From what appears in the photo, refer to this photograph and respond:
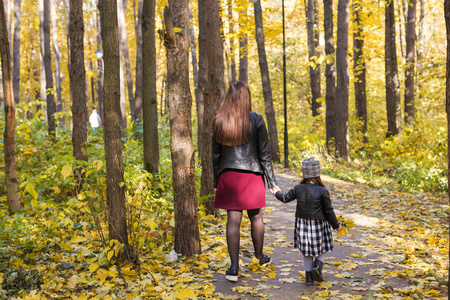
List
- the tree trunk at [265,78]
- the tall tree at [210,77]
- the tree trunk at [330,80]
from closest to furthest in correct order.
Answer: the tall tree at [210,77], the tree trunk at [330,80], the tree trunk at [265,78]

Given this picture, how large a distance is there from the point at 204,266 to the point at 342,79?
13445mm

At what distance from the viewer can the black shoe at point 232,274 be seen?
4512 mm

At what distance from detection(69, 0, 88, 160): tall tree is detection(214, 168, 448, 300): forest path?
3.60m

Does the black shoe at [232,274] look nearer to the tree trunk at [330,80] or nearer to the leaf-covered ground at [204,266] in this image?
the leaf-covered ground at [204,266]

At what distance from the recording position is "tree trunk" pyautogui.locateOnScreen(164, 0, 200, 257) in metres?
5.07

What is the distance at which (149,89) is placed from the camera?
8359mm

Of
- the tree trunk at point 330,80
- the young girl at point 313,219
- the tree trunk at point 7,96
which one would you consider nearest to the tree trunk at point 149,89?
the tree trunk at point 7,96

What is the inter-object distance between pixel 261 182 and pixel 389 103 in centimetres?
1562

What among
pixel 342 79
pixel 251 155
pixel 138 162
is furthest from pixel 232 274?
pixel 342 79

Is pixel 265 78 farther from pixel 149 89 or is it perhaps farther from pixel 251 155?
pixel 251 155

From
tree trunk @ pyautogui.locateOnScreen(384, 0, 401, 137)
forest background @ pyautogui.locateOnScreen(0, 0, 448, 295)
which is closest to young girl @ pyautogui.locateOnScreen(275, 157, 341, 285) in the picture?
forest background @ pyautogui.locateOnScreen(0, 0, 448, 295)

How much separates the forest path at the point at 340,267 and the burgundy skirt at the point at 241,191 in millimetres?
848

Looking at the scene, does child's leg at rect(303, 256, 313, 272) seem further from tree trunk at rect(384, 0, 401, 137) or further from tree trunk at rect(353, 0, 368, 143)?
tree trunk at rect(353, 0, 368, 143)

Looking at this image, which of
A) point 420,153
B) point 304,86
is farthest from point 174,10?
point 304,86
